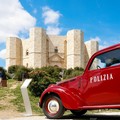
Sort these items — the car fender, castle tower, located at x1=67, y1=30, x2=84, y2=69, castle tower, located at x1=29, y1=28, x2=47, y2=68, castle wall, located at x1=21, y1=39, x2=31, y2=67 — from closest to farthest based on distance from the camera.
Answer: the car fender → castle tower, located at x1=29, y1=28, x2=47, y2=68 → castle tower, located at x1=67, y1=30, x2=84, y2=69 → castle wall, located at x1=21, y1=39, x2=31, y2=67

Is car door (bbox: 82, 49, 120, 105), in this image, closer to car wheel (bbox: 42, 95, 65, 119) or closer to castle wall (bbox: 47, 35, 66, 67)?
car wheel (bbox: 42, 95, 65, 119)

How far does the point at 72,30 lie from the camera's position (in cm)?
8875

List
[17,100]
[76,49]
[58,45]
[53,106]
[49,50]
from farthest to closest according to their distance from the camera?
[58,45] → [49,50] → [76,49] → [17,100] → [53,106]

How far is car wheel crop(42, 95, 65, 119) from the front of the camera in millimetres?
7996

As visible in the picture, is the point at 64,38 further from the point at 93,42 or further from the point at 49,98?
the point at 49,98

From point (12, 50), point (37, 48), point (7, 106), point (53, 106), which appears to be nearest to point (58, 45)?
point (37, 48)

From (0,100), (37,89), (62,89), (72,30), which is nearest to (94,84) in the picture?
(62,89)

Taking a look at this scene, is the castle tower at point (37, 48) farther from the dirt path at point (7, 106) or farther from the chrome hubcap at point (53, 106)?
the chrome hubcap at point (53, 106)

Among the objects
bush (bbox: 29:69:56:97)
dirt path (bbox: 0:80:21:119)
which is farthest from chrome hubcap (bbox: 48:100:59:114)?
bush (bbox: 29:69:56:97)

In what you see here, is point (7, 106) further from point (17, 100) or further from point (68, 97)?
point (68, 97)

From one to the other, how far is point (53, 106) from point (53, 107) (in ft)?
0.08

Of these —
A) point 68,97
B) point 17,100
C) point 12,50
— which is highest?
point 12,50

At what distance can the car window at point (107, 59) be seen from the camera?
7219mm

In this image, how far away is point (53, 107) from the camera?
8.23 meters
